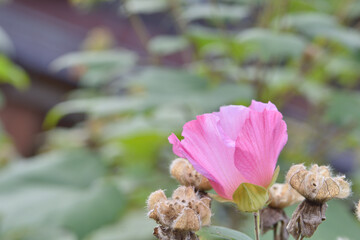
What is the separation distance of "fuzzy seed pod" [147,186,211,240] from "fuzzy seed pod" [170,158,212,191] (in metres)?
0.02

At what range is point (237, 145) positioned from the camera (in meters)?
0.22

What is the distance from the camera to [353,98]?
91cm

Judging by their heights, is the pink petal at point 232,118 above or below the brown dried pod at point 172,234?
above

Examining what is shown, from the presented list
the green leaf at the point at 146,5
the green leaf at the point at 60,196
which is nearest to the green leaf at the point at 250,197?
the green leaf at the point at 60,196

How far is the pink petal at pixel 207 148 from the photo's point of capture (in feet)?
0.74

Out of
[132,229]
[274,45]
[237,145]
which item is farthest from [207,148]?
[132,229]

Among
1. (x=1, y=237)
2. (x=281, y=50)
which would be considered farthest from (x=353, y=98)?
(x=1, y=237)

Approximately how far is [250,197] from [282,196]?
0.04 meters

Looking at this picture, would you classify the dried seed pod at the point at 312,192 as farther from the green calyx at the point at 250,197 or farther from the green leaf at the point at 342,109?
the green leaf at the point at 342,109

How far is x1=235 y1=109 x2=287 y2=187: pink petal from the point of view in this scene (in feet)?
0.73

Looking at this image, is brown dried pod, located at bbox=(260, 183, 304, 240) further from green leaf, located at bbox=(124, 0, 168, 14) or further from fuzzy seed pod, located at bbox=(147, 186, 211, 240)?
green leaf, located at bbox=(124, 0, 168, 14)

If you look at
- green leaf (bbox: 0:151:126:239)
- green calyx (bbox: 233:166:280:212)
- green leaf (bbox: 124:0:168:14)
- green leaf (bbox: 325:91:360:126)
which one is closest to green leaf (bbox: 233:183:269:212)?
green calyx (bbox: 233:166:280:212)

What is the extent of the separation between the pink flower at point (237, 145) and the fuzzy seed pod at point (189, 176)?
0.05 feet

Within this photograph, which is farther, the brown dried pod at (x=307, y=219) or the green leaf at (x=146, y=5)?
the green leaf at (x=146, y=5)
